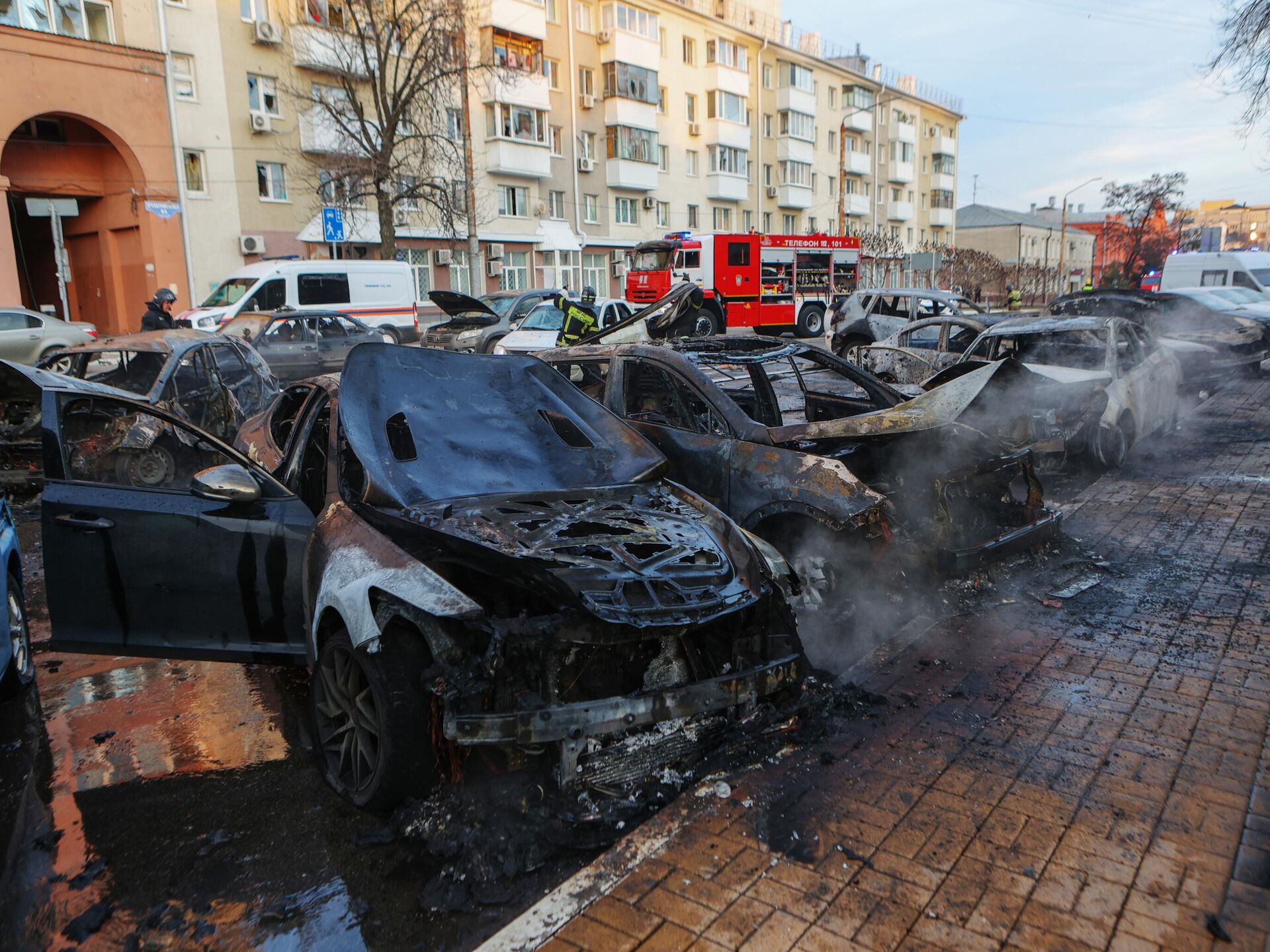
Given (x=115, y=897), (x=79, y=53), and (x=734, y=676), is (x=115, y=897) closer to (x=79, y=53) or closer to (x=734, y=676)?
(x=734, y=676)

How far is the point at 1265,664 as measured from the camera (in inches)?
180

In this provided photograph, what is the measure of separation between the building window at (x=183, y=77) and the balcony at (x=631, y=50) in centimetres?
1996

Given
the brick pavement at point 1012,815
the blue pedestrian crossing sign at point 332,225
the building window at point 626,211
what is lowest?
the brick pavement at point 1012,815

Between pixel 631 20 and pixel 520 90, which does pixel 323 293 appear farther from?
pixel 631 20

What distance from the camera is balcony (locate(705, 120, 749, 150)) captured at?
46969 mm

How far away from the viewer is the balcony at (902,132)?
6291 centimetres

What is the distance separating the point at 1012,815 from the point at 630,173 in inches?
1639

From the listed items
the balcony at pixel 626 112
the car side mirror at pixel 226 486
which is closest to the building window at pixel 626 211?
the balcony at pixel 626 112

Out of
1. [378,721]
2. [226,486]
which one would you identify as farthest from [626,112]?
[378,721]

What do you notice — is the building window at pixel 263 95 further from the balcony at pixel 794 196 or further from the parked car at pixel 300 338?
the balcony at pixel 794 196

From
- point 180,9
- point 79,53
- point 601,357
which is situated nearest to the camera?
point 601,357

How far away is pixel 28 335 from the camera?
19.3m

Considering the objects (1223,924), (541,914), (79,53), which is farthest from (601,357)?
(79,53)

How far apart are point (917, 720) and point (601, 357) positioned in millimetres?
3474
